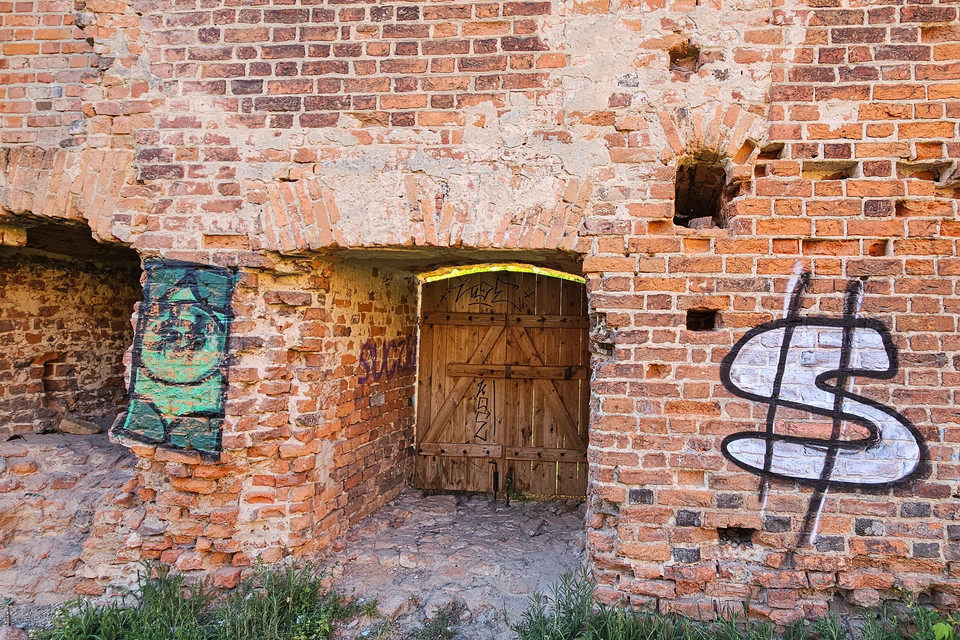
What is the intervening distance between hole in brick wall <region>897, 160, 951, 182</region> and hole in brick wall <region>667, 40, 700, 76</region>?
1160 millimetres

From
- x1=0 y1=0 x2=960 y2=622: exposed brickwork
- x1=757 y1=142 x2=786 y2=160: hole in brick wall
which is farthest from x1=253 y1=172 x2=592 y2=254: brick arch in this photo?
x1=757 y1=142 x2=786 y2=160: hole in brick wall

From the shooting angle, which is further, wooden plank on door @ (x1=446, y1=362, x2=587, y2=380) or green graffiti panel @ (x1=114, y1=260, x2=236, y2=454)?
wooden plank on door @ (x1=446, y1=362, x2=587, y2=380)

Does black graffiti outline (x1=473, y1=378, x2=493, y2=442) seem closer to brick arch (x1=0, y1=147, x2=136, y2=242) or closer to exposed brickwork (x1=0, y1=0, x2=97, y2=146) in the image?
brick arch (x1=0, y1=147, x2=136, y2=242)

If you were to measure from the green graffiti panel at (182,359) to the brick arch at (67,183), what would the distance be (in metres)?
0.47

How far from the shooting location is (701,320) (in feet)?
9.57

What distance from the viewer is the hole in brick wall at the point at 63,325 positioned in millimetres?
4078

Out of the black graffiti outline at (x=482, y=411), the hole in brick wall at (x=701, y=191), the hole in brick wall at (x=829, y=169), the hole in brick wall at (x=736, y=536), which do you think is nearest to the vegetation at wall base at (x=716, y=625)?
the hole in brick wall at (x=736, y=536)

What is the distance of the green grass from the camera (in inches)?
107

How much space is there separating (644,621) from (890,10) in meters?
3.36

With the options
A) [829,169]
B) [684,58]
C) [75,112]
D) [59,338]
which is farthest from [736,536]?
[59,338]

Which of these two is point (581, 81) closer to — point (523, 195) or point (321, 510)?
point (523, 195)

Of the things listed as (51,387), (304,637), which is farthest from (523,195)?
(51,387)

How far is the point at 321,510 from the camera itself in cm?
334

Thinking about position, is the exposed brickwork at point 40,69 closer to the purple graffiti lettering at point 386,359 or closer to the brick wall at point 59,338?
the brick wall at point 59,338
